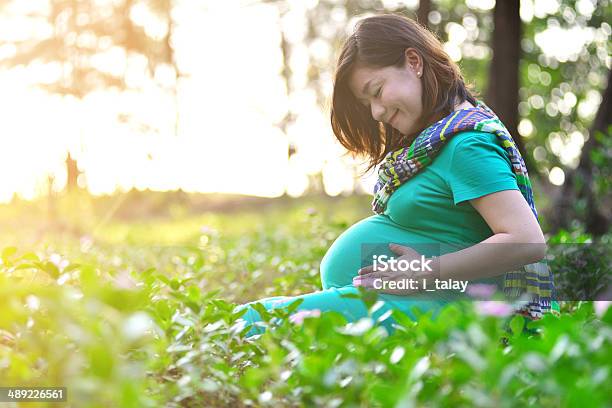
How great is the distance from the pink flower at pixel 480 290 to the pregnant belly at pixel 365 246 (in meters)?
0.16

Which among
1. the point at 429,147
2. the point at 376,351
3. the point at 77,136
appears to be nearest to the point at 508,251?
the point at 429,147

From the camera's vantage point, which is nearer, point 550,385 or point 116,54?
point 550,385

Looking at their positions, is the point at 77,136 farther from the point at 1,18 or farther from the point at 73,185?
the point at 1,18

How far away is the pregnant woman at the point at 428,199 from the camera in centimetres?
223

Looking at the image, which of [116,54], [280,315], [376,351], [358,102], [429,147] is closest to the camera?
[376,351]

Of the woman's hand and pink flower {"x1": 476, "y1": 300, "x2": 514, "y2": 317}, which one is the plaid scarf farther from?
pink flower {"x1": 476, "y1": 300, "x2": 514, "y2": 317}

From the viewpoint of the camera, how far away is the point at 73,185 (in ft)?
33.4

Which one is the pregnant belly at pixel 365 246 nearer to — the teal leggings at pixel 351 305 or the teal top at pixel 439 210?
the teal top at pixel 439 210

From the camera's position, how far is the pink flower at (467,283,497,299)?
2291 millimetres

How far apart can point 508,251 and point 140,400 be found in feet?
4.46

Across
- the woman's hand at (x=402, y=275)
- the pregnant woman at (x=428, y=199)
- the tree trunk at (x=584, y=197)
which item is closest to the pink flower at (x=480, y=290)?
the pregnant woman at (x=428, y=199)

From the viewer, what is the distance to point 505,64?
6.64 metres

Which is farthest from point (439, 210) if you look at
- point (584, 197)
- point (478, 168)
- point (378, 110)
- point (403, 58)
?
point (584, 197)

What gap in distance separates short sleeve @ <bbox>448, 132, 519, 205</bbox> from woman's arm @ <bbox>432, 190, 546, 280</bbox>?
3cm
